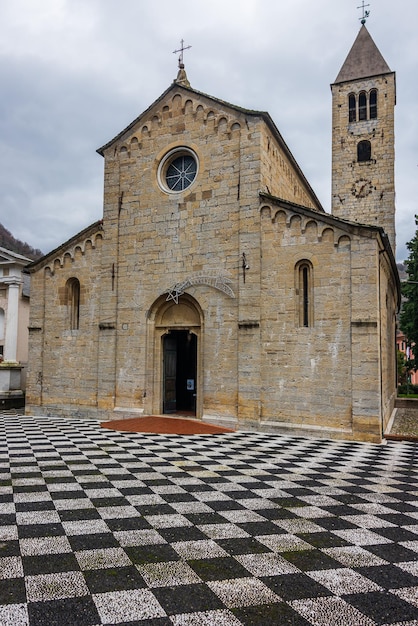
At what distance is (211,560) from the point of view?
169 inches

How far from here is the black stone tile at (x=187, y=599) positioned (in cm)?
341

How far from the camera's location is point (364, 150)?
29156mm

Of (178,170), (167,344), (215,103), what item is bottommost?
(167,344)

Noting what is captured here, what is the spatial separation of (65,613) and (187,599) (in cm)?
91

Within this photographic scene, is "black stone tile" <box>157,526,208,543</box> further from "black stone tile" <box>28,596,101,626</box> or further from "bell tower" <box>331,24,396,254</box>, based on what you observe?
"bell tower" <box>331,24,396,254</box>

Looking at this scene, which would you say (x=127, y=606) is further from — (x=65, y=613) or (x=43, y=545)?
(x=43, y=545)

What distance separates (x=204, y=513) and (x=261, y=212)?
9.68m

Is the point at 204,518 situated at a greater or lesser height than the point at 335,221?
lesser

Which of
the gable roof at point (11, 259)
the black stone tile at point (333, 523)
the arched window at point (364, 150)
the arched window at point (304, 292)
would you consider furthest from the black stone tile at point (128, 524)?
the arched window at point (364, 150)

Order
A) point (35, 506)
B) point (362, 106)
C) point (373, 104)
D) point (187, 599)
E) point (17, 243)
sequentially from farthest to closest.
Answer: point (17, 243), point (362, 106), point (373, 104), point (35, 506), point (187, 599)

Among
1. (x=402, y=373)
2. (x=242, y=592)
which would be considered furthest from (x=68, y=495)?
(x=402, y=373)

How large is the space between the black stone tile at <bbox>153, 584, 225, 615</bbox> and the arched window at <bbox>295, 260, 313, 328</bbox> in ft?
31.3

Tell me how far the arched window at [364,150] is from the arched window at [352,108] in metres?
1.82

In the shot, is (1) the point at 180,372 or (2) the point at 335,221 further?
(1) the point at 180,372
